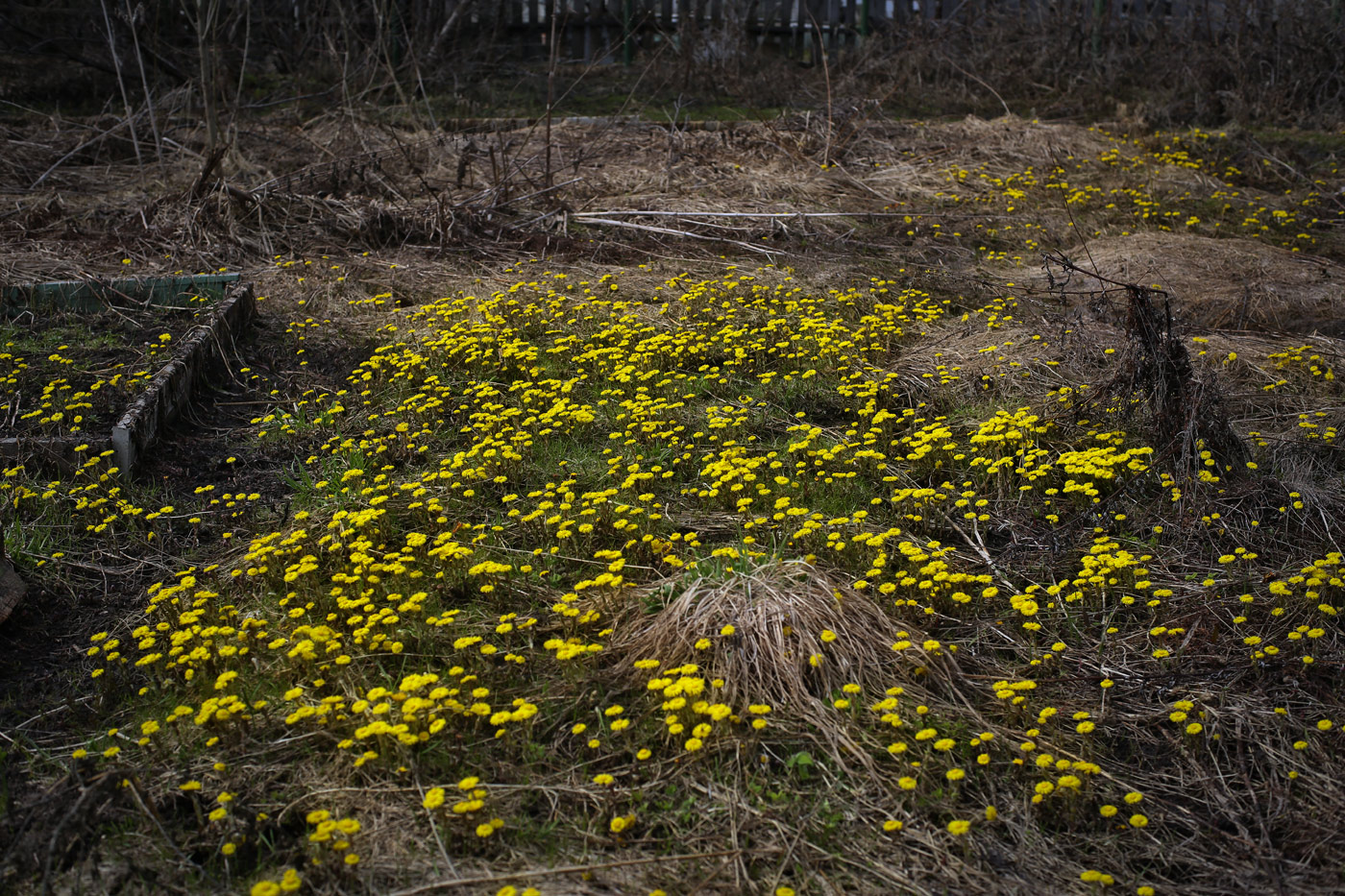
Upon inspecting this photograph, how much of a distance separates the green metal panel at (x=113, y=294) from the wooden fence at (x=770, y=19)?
9013mm

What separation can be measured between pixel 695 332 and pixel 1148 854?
442 centimetres

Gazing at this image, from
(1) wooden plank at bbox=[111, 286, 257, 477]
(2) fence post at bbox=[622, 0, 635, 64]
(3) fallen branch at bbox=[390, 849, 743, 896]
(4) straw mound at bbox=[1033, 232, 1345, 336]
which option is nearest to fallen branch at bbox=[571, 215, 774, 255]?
(4) straw mound at bbox=[1033, 232, 1345, 336]

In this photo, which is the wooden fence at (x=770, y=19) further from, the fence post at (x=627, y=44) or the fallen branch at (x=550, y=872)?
the fallen branch at (x=550, y=872)

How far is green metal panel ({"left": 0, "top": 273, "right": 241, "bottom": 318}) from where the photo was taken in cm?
707

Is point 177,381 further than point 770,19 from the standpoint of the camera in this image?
No

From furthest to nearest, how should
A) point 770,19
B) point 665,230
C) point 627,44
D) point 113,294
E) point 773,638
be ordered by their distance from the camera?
point 627,44, point 770,19, point 665,230, point 113,294, point 773,638

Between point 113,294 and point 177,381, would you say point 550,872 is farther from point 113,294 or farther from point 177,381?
point 113,294

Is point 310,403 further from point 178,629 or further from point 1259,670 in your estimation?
point 1259,670

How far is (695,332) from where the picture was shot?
671 centimetres

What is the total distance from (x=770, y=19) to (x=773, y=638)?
45.5 ft

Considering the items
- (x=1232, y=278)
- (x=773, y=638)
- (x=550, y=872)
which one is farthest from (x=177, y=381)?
(x=1232, y=278)

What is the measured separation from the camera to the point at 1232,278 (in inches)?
296

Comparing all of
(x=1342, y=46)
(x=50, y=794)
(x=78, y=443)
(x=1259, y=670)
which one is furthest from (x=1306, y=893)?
(x=1342, y=46)

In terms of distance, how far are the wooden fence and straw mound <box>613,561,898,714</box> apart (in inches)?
489
